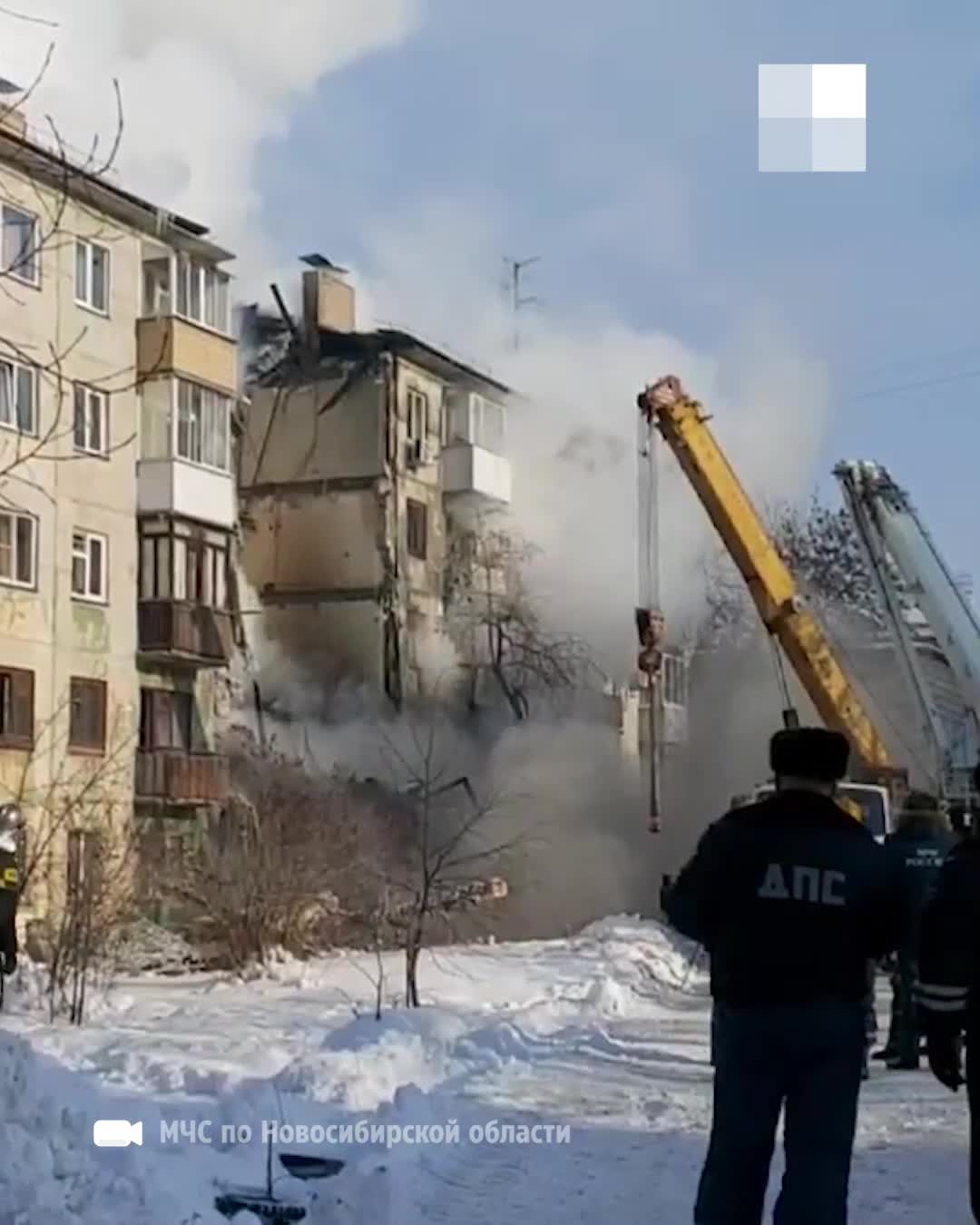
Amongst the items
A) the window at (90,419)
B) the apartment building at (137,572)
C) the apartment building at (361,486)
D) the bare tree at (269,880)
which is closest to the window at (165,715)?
the apartment building at (137,572)

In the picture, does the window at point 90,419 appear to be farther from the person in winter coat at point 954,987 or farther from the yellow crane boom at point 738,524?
the yellow crane boom at point 738,524

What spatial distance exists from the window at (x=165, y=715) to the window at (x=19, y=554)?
191cm

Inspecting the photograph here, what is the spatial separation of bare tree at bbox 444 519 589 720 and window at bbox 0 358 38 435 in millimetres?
13971

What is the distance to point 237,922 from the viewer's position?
18109 millimetres

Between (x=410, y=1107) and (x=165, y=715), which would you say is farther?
(x=165, y=715)

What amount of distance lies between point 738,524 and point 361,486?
6.16m

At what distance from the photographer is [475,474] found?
984 inches

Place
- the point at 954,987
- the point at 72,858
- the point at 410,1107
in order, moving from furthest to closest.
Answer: the point at 72,858, the point at 410,1107, the point at 954,987

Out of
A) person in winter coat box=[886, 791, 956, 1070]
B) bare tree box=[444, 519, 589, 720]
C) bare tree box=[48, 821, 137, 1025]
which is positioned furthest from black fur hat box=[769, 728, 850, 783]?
bare tree box=[444, 519, 589, 720]

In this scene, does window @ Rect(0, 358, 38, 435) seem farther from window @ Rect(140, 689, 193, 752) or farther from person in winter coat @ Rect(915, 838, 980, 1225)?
window @ Rect(140, 689, 193, 752)

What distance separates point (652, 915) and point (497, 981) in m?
5.63

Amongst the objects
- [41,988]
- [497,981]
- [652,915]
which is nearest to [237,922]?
[497,981]

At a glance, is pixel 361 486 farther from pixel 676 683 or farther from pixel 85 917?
pixel 85 917

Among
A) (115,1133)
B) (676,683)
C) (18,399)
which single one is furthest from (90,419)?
(676,683)
